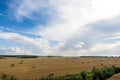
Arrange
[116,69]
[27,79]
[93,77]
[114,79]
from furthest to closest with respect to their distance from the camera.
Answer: [116,69]
[93,77]
[27,79]
[114,79]

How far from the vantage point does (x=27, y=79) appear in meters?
60.8

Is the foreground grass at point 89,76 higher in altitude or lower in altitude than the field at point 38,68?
lower

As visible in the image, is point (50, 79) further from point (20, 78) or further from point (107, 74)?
point (107, 74)

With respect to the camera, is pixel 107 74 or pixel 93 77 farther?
pixel 107 74

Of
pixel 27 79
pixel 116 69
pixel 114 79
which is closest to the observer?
pixel 114 79

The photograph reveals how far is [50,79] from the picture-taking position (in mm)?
57125

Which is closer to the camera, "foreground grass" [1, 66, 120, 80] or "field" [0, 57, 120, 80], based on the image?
"foreground grass" [1, 66, 120, 80]

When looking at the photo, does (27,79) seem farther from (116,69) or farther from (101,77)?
(116,69)

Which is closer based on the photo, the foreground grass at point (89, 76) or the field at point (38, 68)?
the foreground grass at point (89, 76)

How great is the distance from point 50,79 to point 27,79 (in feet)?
24.7

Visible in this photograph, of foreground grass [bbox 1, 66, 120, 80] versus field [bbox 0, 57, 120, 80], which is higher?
field [bbox 0, 57, 120, 80]

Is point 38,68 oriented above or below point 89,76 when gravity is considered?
above

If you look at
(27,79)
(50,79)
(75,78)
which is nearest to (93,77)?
(75,78)

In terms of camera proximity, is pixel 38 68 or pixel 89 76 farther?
pixel 38 68
